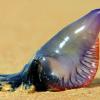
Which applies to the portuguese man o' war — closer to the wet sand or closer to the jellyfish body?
the jellyfish body

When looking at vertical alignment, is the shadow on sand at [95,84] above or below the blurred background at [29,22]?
below

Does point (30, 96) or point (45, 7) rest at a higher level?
point (45, 7)

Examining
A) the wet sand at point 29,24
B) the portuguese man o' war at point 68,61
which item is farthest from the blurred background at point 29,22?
the portuguese man o' war at point 68,61

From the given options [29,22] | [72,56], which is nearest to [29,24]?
[29,22]

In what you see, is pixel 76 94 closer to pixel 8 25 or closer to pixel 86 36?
pixel 86 36

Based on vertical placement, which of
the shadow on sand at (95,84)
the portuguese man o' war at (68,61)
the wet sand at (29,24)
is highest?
the wet sand at (29,24)

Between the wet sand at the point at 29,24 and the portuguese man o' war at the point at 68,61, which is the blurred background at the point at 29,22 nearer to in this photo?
the wet sand at the point at 29,24

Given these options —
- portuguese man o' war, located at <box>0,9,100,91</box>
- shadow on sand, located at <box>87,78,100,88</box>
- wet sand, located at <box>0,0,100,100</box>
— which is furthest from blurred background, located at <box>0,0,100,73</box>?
portuguese man o' war, located at <box>0,9,100,91</box>

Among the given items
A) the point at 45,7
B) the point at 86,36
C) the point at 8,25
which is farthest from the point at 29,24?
the point at 86,36
